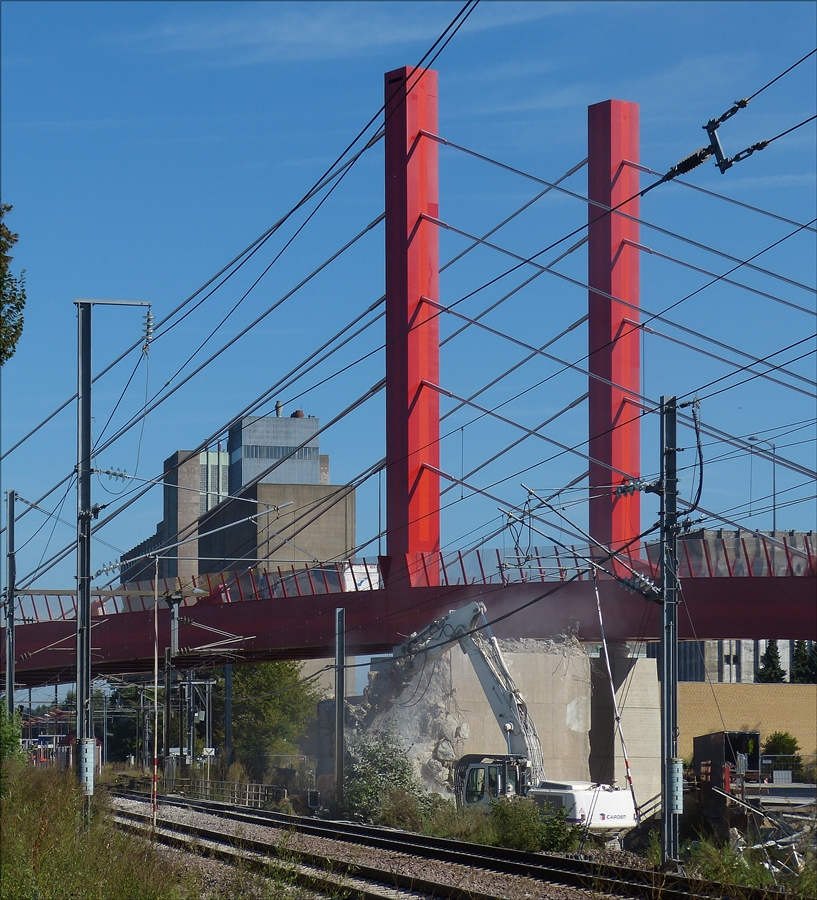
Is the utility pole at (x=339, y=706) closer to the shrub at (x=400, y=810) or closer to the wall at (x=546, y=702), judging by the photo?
the shrub at (x=400, y=810)

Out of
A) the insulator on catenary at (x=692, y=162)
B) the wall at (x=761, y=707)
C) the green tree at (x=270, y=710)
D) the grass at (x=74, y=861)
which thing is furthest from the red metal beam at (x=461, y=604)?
the green tree at (x=270, y=710)

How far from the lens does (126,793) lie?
50.4m

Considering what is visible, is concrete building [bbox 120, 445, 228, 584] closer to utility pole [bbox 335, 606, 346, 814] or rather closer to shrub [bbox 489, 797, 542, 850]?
utility pole [bbox 335, 606, 346, 814]

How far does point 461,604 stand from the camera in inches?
1690

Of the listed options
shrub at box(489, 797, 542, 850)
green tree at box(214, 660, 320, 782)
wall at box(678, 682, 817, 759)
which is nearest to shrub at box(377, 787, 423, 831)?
shrub at box(489, 797, 542, 850)

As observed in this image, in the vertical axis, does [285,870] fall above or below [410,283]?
below

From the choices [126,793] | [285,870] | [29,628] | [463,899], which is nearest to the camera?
[285,870]

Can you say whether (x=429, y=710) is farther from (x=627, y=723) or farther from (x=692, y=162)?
(x=692, y=162)

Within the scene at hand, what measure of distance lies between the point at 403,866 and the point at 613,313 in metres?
24.3

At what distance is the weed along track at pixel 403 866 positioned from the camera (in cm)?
1900

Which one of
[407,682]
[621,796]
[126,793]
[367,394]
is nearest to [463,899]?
[621,796]

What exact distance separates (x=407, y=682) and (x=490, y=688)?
7.40 meters

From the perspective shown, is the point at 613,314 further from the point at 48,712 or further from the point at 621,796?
the point at 48,712

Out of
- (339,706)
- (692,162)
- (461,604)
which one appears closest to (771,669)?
(461,604)
